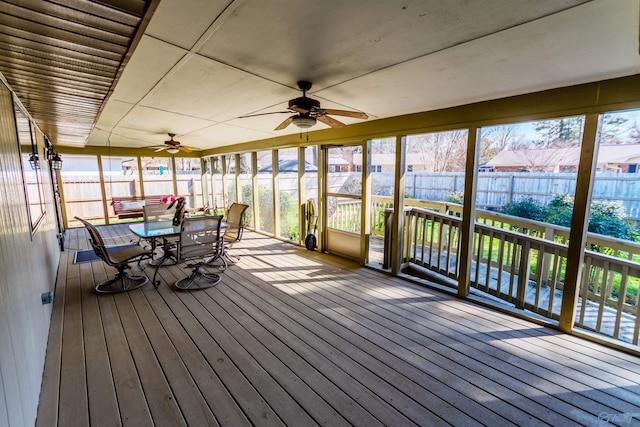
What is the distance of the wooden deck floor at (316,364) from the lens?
172 cm

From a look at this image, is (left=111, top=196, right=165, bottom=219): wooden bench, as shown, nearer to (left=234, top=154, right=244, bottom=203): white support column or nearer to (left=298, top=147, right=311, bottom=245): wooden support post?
(left=234, top=154, right=244, bottom=203): white support column

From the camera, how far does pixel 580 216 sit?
2.51 meters

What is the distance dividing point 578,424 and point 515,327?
1.17m

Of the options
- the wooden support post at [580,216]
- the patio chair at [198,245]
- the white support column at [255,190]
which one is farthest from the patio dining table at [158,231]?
the wooden support post at [580,216]

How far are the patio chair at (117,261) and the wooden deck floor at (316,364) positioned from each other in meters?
0.19

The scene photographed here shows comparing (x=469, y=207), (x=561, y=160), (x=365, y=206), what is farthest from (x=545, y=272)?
(x=365, y=206)

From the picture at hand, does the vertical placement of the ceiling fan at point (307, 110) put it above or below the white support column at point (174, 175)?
above

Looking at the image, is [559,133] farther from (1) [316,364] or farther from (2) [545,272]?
(1) [316,364]

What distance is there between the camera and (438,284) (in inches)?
154

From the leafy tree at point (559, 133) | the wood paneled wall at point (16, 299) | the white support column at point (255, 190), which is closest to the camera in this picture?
the wood paneled wall at point (16, 299)

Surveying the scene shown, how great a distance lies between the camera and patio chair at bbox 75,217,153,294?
326 cm

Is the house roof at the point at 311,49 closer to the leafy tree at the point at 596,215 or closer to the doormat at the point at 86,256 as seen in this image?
the leafy tree at the point at 596,215

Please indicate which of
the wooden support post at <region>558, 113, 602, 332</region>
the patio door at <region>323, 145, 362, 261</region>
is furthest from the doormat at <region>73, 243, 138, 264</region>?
the wooden support post at <region>558, 113, 602, 332</region>

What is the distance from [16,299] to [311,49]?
7.98 feet
